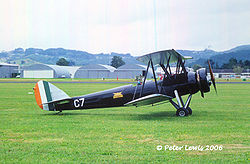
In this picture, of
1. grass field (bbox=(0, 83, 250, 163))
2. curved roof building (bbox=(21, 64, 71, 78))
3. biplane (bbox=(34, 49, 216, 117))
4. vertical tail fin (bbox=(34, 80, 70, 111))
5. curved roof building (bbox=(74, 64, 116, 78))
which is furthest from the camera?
curved roof building (bbox=(74, 64, 116, 78))

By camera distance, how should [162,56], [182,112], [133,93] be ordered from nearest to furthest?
[182,112]
[162,56]
[133,93]

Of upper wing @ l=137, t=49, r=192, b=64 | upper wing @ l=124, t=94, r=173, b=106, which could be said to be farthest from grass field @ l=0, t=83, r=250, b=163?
upper wing @ l=137, t=49, r=192, b=64

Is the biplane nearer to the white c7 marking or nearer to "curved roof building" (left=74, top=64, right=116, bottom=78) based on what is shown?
the white c7 marking

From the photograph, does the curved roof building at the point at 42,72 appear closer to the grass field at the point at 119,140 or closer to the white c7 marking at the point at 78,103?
the white c7 marking at the point at 78,103

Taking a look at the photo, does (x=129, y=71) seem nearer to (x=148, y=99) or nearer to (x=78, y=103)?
(x=78, y=103)

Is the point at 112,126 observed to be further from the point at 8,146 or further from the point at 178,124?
the point at 8,146

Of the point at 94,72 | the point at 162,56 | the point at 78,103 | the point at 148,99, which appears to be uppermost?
the point at 162,56

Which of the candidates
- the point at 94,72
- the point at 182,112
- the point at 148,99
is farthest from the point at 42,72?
the point at 148,99

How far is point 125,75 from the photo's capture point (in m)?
109

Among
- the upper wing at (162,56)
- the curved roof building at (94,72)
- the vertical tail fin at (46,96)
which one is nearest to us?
the upper wing at (162,56)

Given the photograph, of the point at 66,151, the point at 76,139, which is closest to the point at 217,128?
the point at 76,139

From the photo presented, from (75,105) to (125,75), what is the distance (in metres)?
97.0

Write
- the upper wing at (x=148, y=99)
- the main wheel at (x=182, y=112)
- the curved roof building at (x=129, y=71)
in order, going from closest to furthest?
the upper wing at (x=148, y=99), the main wheel at (x=182, y=112), the curved roof building at (x=129, y=71)

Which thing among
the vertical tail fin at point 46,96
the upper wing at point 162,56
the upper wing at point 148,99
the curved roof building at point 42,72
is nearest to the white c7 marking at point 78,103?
the vertical tail fin at point 46,96
